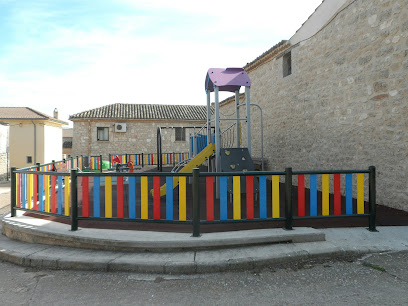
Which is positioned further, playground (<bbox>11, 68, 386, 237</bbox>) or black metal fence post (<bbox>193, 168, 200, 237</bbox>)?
playground (<bbox>11, 68, 386, 237</bbox>)

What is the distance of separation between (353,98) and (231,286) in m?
5.52

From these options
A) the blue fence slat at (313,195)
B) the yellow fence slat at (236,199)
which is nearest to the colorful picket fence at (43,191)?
the yellow fence slat at (236,199)

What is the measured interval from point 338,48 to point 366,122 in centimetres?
209

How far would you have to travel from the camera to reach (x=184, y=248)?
381 cm

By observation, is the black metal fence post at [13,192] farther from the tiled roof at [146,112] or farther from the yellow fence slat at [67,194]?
the tiled roof at [146,112]

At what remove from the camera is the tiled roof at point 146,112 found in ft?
73.1

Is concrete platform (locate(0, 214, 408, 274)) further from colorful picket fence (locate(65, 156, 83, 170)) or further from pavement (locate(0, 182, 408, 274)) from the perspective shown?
colorful picket fence (locate(65, 156, 83, 170))

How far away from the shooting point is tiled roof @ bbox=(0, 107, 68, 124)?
19630mm

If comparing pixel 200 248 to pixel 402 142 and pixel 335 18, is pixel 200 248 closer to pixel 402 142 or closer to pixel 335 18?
pixel 402 142

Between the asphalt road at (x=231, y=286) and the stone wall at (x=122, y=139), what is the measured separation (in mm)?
19267

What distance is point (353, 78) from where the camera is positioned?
667 centimetres

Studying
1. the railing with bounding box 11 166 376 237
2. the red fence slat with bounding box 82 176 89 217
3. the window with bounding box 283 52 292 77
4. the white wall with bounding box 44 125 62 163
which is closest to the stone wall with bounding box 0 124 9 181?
the white wall with bounding box 44 125 62 163

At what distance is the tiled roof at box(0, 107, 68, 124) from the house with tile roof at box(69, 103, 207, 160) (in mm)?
2002

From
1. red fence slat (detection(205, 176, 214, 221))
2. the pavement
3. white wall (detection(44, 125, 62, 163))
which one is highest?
white wall (detection(44, 125, 62, 163))
